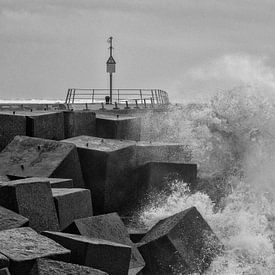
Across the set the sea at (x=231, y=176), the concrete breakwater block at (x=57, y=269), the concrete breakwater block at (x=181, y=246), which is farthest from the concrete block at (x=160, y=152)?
the concrete breakwater block at (x=57, y=269)

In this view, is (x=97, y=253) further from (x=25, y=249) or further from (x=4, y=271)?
(x=4, y=271)

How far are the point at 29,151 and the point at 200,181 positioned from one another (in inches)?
91.7

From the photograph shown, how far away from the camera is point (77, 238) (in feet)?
15.2

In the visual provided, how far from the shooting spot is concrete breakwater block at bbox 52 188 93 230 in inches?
211

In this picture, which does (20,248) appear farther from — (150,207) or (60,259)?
(150,207)

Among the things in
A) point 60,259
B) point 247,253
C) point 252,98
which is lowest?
point 247,253

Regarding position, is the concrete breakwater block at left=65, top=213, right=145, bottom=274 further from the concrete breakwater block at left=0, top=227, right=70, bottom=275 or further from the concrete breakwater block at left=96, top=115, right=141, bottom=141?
→ the concrete breakwater block at left=96, top=115, right=141, bottom=141

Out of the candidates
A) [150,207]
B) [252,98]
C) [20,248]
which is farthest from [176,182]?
[252,98]

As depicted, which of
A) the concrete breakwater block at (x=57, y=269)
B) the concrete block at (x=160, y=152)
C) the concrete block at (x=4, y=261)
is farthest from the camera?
the concrete block at (x=160, y=152)

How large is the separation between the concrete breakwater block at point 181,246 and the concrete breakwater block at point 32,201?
79cm

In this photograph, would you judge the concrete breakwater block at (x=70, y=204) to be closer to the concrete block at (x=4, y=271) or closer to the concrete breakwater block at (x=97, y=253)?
the concrete breakwater block at (x=97, y=253)

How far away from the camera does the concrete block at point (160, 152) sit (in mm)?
7559

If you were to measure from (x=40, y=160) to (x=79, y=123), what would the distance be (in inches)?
78.5

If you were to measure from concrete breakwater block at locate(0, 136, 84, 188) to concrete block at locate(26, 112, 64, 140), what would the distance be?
2.36ft
